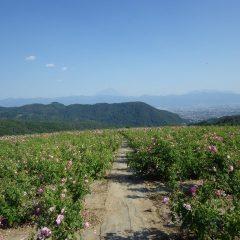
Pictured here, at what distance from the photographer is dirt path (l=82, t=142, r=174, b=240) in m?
8.68

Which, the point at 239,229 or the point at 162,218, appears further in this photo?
the point at 162,218

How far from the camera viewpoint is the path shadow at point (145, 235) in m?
8.33

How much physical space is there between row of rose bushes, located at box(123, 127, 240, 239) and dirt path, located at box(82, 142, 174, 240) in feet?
1.73

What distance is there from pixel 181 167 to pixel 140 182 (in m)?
1.74

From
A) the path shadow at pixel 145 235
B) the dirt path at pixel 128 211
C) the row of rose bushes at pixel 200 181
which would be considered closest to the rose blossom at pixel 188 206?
the row of rose bushes at pixel 200 181

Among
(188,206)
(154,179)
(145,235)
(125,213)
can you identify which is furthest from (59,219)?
(154,179)

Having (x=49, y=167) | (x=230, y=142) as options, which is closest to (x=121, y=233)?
(x=49, y=167)

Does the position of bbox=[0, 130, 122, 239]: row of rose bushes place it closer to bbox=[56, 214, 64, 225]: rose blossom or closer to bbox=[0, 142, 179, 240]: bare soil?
bbox=[56, 214, 64, 225]: rose blossom

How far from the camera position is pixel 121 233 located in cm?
873

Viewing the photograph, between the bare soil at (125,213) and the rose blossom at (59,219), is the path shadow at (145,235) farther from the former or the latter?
the rose blossom at (59,219)

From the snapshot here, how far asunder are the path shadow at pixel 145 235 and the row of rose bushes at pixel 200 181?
430 millimetres

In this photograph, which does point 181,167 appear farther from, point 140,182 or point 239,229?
point 239,229

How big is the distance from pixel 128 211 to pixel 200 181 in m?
4.17

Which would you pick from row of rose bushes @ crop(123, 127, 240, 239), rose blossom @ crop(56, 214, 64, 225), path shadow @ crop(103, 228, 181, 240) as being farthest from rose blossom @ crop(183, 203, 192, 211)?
rose blossom @ crop(56, 214, 64, 225)
